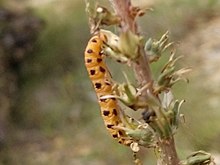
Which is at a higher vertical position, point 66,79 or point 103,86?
point 66,79

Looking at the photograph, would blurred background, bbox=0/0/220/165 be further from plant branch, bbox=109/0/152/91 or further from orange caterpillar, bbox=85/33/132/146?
plant branch, bbox=109/0/152/91

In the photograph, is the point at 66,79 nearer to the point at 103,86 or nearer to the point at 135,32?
the point at 103,86

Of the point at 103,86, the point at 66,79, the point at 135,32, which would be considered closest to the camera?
the point at 135,32

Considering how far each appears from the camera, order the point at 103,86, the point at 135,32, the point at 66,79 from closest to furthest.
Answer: the point at 135,32, the point at 103,86, the point at 66,79

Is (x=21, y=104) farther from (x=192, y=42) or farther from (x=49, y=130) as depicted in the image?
(x=192, y=42)

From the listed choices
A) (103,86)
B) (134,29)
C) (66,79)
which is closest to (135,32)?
(134,29)

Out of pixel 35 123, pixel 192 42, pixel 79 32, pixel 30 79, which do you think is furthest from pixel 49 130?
pixel 192 42

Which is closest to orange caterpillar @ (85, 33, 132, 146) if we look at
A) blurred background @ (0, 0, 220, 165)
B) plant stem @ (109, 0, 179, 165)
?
plant stem @ (109, 0, 179, 165)

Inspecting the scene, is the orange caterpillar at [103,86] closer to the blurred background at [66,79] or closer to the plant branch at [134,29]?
the plant branch at [134,29]

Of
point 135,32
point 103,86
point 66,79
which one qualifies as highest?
point 66,79
